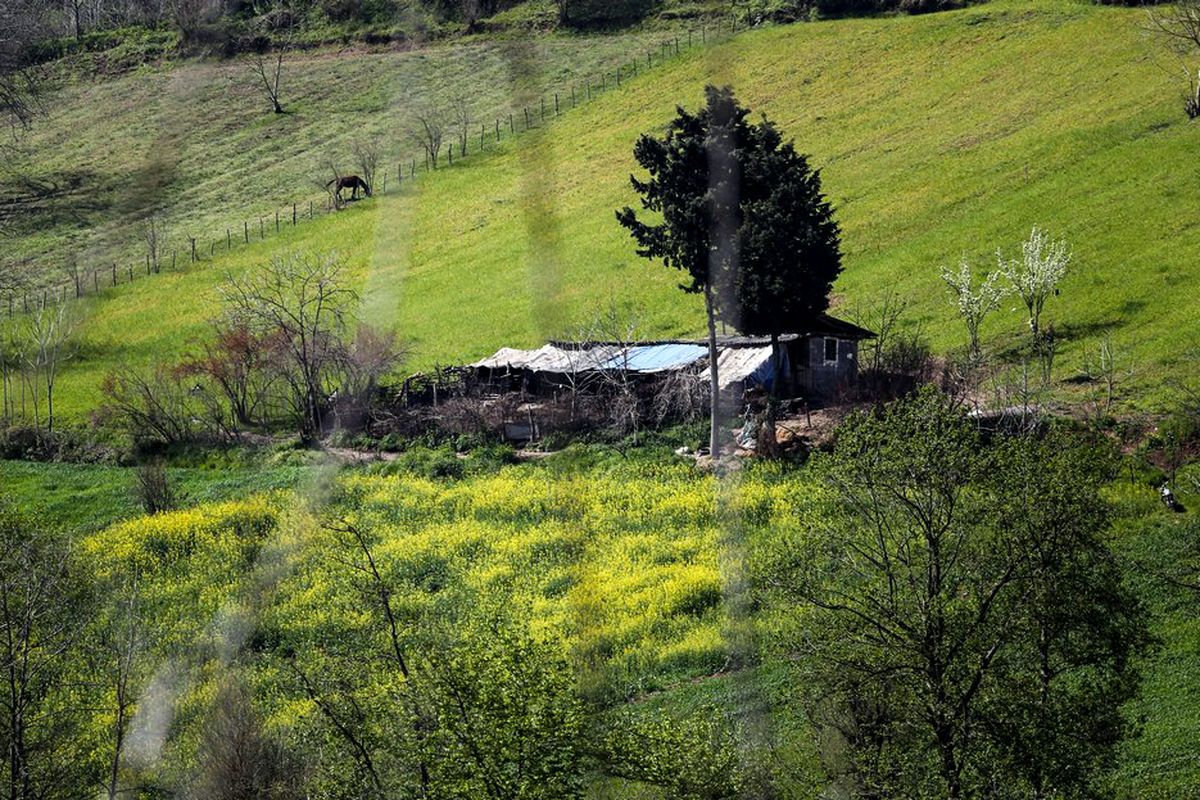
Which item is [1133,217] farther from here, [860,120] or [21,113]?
[21,113]

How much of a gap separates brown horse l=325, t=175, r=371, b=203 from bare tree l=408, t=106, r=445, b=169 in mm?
4323

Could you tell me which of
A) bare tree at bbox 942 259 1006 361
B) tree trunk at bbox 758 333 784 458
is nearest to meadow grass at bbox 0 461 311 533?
tree trunk at bbox 758 333 784 458

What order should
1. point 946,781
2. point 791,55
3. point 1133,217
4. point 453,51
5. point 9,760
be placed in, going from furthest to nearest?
point 453,51, point 791,55, point 1133,217, point 9,760, point 946,781

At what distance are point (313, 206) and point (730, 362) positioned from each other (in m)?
33.1

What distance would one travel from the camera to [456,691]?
13.1 m

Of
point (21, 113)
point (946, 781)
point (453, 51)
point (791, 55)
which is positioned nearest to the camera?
point (946, 781)

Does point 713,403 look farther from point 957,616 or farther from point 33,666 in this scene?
point 33,666

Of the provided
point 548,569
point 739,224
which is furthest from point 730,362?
point 548,569

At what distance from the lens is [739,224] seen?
35000 millimetres

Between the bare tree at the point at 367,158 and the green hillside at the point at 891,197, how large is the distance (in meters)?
2.66

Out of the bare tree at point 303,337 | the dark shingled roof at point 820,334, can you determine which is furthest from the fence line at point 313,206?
the dark shingled roof at point 820,334

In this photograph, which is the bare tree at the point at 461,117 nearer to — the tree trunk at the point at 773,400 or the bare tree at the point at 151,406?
the bare tree at the point at 151,406

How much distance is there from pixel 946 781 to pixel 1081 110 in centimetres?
4654

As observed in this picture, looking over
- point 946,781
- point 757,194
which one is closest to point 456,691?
point 946,781
